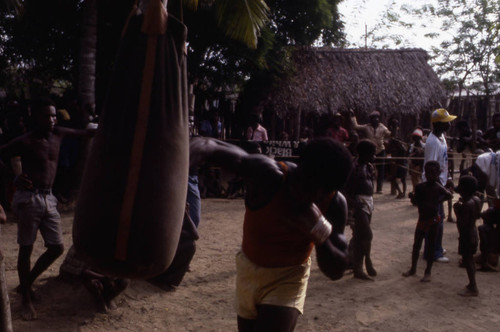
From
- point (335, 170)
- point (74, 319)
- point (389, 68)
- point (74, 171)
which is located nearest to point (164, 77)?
point (335, 170)

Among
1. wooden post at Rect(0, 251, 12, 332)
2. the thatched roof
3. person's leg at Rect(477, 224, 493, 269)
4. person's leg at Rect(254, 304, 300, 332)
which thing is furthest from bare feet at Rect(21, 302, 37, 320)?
the thatched roof

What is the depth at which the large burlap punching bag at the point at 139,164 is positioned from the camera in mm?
1965

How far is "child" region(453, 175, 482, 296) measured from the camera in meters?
5.46

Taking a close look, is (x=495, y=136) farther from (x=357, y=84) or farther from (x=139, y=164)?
(x=357, y=84)

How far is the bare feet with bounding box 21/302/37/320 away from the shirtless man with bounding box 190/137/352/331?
102 inches

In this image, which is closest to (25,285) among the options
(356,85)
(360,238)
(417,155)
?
(360,238)

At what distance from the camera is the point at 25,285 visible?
4574 millimetres

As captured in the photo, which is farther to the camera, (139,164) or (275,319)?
(275,319)

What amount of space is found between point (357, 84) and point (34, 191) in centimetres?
1362

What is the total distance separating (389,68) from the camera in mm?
18016

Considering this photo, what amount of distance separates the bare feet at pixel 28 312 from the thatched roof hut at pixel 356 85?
11.1m

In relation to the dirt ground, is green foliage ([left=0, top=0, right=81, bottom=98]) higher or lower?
higher

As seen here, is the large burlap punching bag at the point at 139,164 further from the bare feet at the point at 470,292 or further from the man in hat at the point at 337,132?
the man in hat at the point at 337,132

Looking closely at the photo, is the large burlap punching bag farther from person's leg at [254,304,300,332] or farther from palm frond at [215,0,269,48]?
palm frond at [215,0,269,48]
